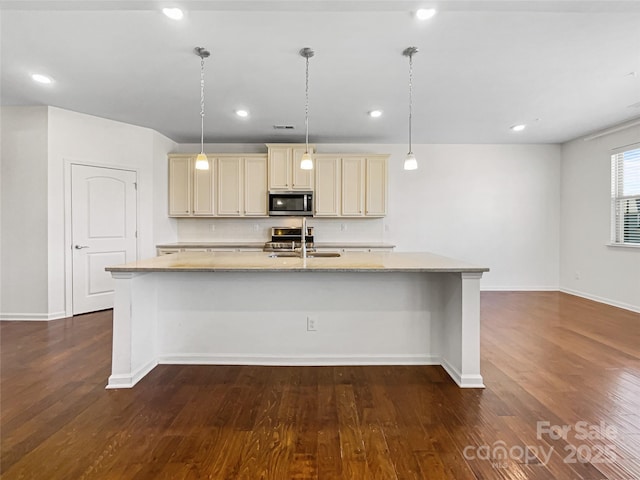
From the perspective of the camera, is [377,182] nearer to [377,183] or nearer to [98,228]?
[377,183]

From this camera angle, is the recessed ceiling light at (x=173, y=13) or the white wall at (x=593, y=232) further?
the white wall at (x=593, y=232)

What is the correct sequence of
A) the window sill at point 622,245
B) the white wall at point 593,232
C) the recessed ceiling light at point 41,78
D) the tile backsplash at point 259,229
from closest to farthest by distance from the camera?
the recessed ceiling light at point 41,78, the window sill at point 622,245, the white wall at point 593,232, the tile backsplash at point 259,229

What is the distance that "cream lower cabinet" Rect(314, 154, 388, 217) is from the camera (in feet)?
16.7

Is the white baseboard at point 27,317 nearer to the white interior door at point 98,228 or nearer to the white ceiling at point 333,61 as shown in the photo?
the white interior door at point 98,228

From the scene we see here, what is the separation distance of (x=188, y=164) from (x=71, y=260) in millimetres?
2089

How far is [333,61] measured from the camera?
2795 millimetres

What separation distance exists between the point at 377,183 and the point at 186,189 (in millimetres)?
3038

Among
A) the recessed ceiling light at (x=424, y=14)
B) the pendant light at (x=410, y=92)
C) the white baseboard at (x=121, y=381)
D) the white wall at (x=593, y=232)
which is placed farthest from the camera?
the white wall at (x=593, y=232)

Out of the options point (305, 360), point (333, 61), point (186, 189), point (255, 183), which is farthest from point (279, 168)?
point (305, 360)

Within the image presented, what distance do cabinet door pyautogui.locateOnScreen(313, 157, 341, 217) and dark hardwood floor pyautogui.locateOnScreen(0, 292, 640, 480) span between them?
295cm

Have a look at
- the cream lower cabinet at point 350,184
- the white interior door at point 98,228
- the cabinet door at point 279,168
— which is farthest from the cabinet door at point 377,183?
the white interior door at point 98,228

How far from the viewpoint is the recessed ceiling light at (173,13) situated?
211 cm

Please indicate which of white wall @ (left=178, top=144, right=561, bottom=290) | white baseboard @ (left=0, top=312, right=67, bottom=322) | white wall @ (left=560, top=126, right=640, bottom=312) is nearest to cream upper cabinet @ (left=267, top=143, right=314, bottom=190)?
white wall @ (left=178, top=144, right=561, bottom=290)

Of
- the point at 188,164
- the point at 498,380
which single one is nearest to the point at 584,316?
the point at 498,380
